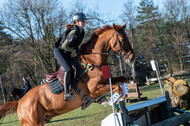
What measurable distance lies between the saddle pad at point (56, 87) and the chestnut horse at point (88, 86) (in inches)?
3.3

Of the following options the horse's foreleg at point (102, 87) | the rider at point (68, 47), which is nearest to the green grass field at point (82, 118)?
the horse's foreleg at point (102, 87)

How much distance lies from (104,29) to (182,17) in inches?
1213

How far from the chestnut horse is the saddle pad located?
0.08 meters

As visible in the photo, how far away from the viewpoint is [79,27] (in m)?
3.74

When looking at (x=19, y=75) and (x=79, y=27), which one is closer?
(x=79, y=27)

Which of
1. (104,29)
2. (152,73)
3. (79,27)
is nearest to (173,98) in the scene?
(104,29)

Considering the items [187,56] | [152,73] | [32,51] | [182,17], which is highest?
[182,17]

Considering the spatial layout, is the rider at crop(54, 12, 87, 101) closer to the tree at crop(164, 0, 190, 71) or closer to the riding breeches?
the riding breeches

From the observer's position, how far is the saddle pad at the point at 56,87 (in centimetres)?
368

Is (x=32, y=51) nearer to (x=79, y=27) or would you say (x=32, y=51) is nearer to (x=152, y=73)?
(x=79, y=27)

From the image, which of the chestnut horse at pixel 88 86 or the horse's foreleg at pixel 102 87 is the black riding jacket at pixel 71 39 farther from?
the horse's foreleg at pixel 102 87

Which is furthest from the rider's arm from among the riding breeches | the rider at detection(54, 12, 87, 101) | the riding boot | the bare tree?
the bare tree

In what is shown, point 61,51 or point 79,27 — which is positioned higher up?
point 79,27

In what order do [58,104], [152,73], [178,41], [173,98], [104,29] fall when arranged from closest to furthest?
[58,104] < [104,29] < [173,98] < [178,41] < [152,73]
